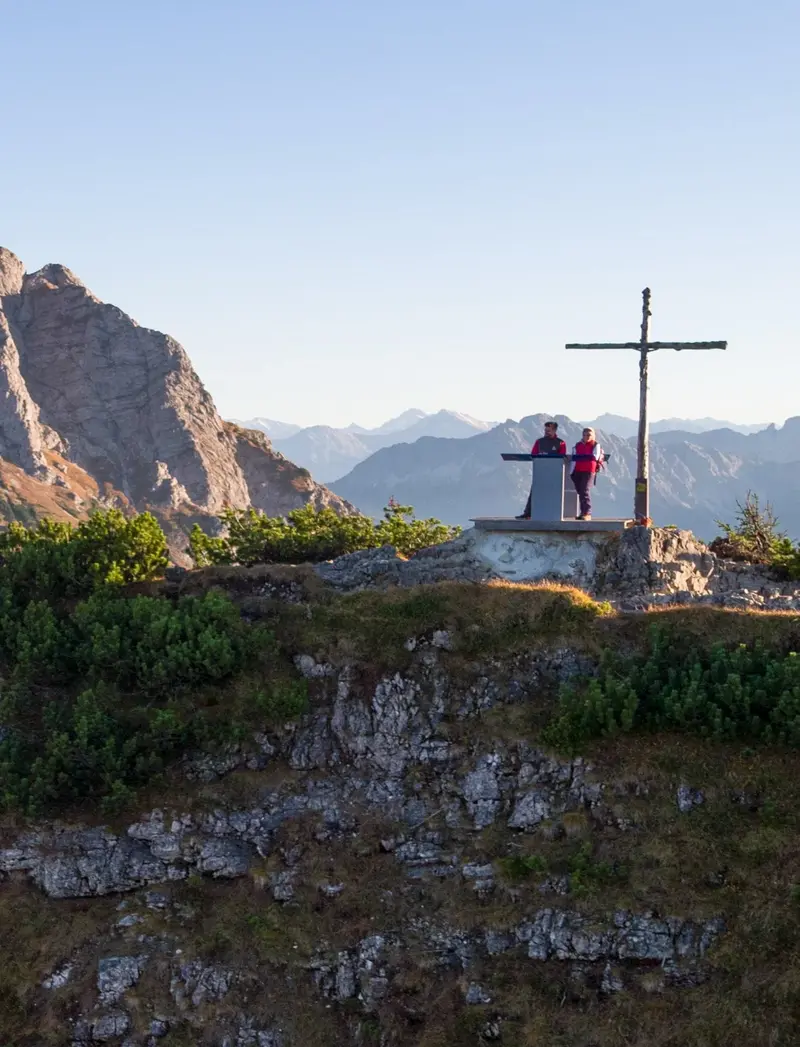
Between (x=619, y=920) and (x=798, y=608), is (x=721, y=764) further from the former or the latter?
(x=798, y=608)

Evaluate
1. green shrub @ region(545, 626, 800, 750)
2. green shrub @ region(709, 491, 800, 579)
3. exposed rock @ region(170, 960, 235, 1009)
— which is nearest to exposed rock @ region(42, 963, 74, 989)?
exposed rock @ region(170, 960, 235, 1009)

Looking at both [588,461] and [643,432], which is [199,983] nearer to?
[588,461]

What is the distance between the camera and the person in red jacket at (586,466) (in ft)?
75.1

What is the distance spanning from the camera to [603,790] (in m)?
16.8

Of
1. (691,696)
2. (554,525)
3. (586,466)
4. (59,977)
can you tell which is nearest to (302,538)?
(554,525)

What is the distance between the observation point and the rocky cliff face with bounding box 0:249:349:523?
6978 inches

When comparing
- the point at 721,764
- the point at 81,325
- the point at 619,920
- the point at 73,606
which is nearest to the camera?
the point at 619,920

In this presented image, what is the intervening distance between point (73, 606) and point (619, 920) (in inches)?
502

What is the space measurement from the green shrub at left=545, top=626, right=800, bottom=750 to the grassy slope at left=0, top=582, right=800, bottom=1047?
13.2 inches

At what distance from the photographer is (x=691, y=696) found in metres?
16.9

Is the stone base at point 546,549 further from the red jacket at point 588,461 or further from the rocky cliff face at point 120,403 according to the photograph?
the rocky cliff face at point 120,403

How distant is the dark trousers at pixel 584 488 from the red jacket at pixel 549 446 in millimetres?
893

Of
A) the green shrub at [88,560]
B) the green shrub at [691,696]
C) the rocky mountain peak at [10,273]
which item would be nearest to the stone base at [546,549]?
the green shrub at [691,696]

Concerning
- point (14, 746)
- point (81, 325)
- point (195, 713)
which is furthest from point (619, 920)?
point (81, 325)
